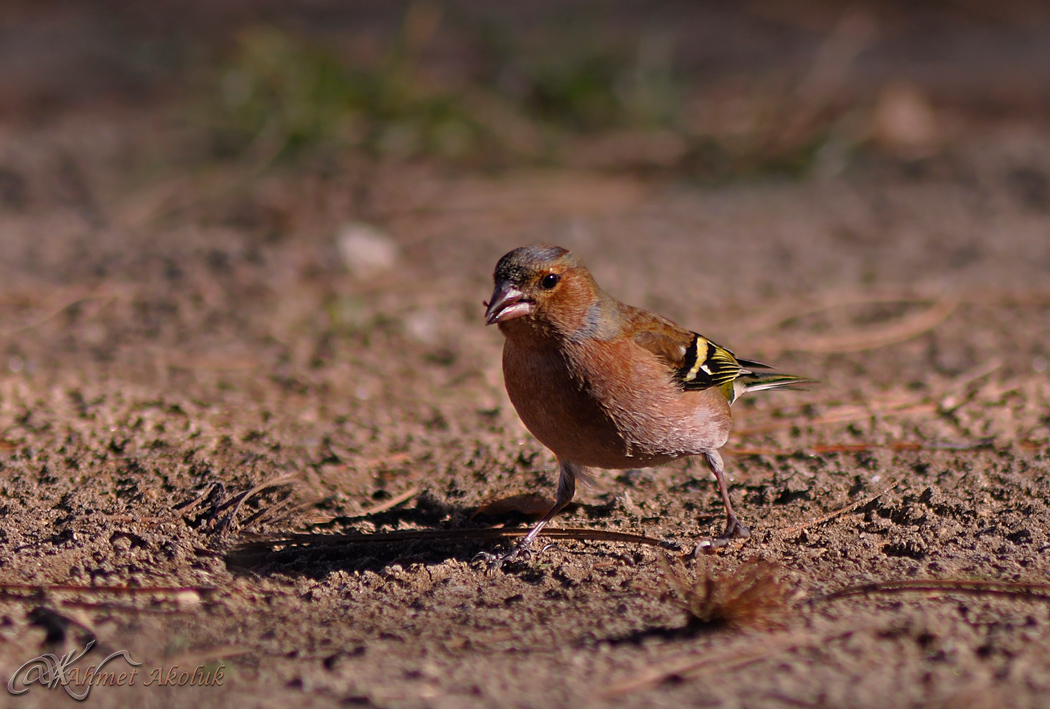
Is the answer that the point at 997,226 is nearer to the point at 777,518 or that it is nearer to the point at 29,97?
the point at 777,518

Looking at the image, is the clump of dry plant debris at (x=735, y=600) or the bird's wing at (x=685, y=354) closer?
the clump of dry plant debris at (x=735, y=600)

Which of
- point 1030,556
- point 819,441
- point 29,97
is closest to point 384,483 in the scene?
point 819,441

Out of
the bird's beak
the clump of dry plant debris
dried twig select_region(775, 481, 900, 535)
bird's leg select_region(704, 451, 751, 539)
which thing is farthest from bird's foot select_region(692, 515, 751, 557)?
the bird's beak

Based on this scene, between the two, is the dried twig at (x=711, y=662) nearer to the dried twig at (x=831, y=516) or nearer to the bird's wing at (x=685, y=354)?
the dried twig at (x=831, y=516)

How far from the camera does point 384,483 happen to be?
4141 millimetres

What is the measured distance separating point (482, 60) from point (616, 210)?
3.39 m

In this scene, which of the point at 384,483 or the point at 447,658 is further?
the point at 384,483

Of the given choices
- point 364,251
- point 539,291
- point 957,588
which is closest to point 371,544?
point 539,291

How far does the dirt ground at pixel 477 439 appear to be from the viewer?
2.63 metres

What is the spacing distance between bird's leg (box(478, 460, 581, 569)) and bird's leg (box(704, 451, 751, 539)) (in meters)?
0.51

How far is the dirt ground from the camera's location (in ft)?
8.63

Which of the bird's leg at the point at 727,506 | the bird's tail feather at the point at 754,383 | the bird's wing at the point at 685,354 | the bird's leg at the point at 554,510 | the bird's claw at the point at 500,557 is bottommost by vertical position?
the bird's claw at the point at 500,557

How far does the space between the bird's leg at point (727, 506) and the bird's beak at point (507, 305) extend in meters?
0.91

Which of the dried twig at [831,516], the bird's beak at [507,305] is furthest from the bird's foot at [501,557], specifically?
the dried twig at [831,516]
